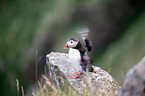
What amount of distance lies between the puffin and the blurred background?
1753mm

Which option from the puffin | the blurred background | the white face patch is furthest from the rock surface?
the blurred background

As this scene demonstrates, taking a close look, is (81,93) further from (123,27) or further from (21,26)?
(21,26)

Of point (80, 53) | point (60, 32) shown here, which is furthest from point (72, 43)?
point (60, 32)

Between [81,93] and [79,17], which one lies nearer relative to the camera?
[81,93]

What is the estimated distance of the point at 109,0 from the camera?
20.4 ft

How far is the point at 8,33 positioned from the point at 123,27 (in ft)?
13.5

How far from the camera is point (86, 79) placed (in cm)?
294

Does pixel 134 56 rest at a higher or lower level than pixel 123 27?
lower

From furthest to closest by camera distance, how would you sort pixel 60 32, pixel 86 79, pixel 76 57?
pixel 60 32 < pixel 76 57 < pixel 86 79

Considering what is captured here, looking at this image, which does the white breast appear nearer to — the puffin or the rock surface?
the puffin

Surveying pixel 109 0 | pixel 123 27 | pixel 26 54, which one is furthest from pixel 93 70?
pixel 26 54

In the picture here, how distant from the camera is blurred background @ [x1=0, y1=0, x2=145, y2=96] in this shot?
5.16 metres

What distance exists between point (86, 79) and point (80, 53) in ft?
1.11

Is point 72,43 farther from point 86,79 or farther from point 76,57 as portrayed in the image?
point 86,79
